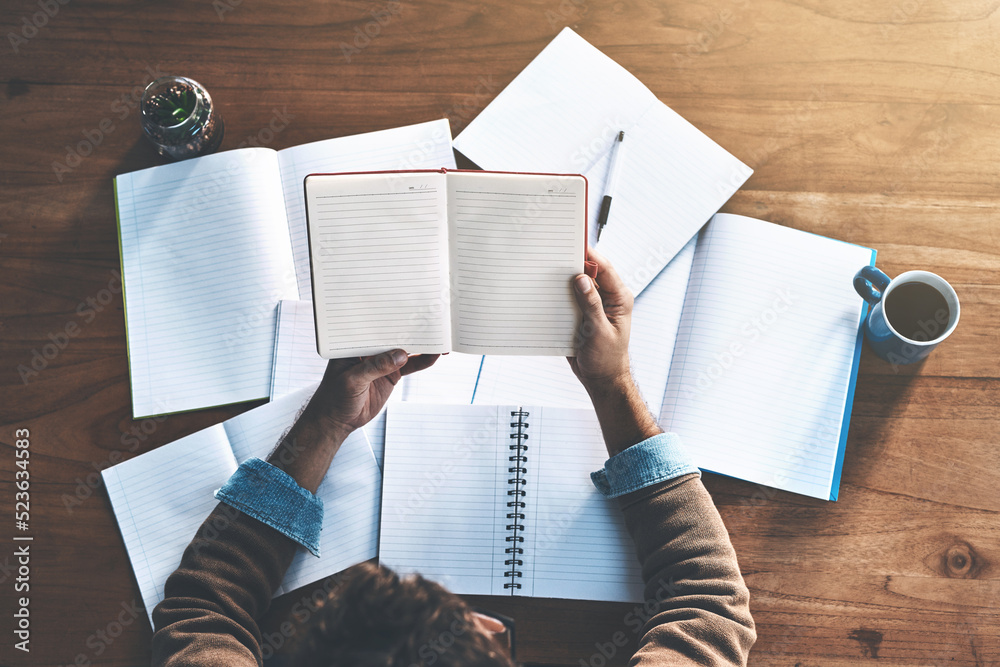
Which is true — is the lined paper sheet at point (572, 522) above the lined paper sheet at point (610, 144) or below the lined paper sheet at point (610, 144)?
below

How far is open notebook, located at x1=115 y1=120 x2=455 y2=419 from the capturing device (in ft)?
3.55

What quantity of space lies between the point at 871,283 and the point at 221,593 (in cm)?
112

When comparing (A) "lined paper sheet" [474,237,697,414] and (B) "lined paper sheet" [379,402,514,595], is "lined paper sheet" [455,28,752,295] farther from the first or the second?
(B) "lined paper sheet" [379,402,514,595]

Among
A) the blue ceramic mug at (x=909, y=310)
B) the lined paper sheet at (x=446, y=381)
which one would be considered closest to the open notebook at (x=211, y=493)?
the lined paper sheet at (x=446, y=381)

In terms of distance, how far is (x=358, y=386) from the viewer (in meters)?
0.96

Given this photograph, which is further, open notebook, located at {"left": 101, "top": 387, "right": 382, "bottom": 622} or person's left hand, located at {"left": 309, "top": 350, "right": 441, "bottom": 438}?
open notebook, located at {"left": 101, "top": 387, "right": 382, "bottom": 622}

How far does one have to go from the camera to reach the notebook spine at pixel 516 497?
3.34ft

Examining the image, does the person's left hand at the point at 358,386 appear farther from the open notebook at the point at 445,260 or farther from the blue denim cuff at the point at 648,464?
the blue denim cuff at the point at 648,464

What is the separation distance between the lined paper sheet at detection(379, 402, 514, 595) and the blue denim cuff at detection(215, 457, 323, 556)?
12 centimetres

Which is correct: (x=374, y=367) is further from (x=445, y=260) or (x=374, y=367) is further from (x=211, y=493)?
(x=211, y=493)

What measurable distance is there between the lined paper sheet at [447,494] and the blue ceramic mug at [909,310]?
607mm

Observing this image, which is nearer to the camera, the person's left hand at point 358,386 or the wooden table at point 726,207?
the person's left hand at point 358,386

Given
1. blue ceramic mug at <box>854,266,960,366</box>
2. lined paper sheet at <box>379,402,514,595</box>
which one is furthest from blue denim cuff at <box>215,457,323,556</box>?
blue ceramic mug at <box>854,266,960,366</box>

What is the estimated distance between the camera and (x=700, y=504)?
97cm
